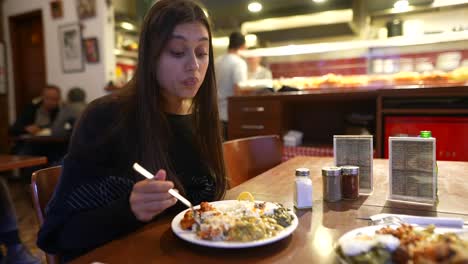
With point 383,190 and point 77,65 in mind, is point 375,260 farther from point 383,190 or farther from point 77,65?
point 77,65

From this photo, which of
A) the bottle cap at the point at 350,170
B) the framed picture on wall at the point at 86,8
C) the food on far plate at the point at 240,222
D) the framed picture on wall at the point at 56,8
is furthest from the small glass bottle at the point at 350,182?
the framed picture on wall at the point at 56,8

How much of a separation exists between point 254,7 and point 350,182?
335cm

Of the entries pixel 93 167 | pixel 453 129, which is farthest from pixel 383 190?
pixel 453 129

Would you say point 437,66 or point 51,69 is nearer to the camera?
point 437,66

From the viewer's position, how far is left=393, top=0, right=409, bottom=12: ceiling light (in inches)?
142

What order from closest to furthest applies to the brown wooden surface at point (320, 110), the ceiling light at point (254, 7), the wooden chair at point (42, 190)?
1. the wooden chair at point (42, 190)
2. the brown wooden surface at point (320, 110)
3. the ceiling light at point (254, 7)

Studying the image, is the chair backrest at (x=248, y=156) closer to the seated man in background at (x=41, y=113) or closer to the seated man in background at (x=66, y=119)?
the seated man in background at (x=66, y=119)

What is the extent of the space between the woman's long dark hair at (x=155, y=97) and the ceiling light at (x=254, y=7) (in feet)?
9.92

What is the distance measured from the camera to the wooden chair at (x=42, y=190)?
0.83 metres

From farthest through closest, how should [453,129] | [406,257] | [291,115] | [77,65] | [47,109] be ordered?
[77,65] < [47,109] < [291,115] < [453,129] < [406,257]

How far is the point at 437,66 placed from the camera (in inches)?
131

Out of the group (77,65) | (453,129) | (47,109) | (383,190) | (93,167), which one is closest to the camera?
(93,167)

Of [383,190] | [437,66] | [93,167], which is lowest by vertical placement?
[383,190]

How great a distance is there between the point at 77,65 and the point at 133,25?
0.92 metres
